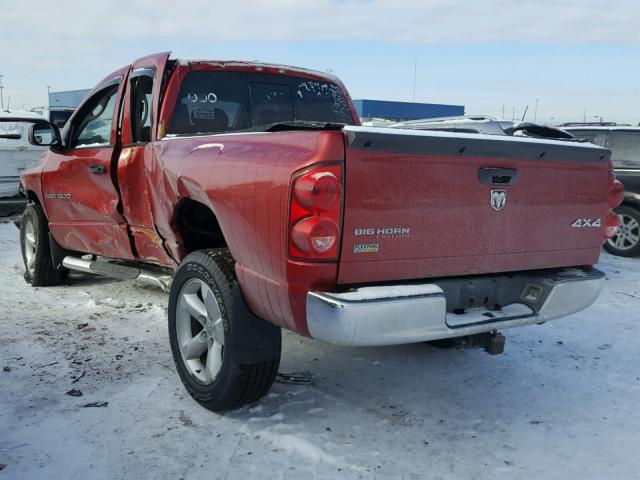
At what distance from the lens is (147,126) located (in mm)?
4270

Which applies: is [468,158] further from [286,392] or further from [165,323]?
[165,323]

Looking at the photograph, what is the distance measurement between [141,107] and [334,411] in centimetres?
257

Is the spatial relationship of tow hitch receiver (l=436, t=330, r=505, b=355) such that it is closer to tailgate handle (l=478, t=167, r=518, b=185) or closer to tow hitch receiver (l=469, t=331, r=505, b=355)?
tow hitch receiver (l=469, t=331, r=505, b=355)

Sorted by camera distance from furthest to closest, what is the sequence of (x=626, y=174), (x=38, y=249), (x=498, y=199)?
(x=626, y=174)
(x=38, y=249)
(x=498, y=199)

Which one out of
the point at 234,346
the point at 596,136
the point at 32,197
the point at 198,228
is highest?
the point at 596,136

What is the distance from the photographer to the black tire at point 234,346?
313cm

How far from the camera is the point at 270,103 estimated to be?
4535mm

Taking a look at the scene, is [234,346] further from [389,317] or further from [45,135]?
[45,135]

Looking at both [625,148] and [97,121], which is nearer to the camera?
[97,121]

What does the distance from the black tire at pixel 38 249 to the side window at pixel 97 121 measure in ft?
3.73

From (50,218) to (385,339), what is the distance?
416cm

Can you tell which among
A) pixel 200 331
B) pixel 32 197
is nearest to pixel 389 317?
pixel 200 331

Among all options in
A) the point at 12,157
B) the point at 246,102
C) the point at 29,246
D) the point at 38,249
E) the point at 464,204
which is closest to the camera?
the point at 464,204

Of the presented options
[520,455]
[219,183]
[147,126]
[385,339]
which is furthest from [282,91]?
[520,455]
